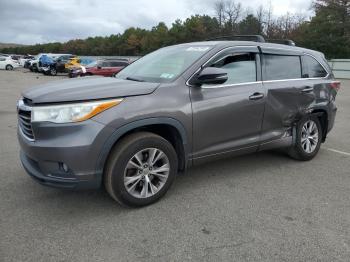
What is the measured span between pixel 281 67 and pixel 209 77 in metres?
1.62

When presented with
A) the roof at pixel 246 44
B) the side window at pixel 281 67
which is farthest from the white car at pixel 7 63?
the side window at pixel 281 67

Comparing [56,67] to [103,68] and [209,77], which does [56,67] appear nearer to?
[103,68]

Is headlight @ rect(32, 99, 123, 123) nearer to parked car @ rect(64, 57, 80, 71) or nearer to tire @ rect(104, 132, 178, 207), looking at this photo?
tire @ rect(104, 132, 178, 207)

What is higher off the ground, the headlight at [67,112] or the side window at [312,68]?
the side window at [312,68]

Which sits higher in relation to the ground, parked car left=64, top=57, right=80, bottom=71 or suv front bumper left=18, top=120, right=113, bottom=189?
parked car left=64, top=57, right=80, bottom=71

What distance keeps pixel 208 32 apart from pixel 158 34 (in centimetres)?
940

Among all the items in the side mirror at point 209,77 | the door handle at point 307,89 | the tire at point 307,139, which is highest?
the side mirror at point 209,77

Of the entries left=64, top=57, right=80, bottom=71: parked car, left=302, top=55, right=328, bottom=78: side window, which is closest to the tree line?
left=64, top=57, right=80, bottom=71: parked car

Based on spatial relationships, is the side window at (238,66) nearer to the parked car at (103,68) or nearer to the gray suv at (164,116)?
the gray suv at (164,116)

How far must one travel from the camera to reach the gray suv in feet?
10.7

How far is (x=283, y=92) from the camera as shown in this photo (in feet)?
15.7

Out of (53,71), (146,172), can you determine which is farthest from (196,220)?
(53,71)

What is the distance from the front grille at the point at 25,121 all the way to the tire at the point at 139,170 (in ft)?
2.65

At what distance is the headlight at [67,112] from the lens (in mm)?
3238
